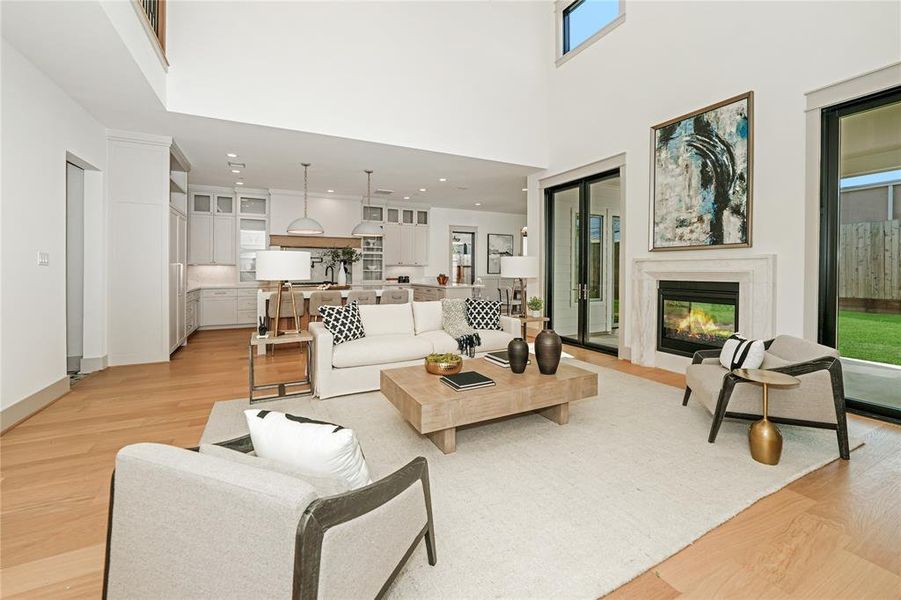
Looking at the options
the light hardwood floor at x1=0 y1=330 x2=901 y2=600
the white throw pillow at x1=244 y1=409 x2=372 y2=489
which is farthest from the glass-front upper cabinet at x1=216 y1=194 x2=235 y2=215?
the white throw pillow at x1=244 y1=409 x2=372 y2=489

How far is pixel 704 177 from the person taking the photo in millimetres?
4391

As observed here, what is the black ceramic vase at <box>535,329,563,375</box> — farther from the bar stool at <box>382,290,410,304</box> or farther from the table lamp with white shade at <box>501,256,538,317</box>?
the bar stool at <box>382,290,410,304</box>

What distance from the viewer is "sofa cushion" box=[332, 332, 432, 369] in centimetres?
379

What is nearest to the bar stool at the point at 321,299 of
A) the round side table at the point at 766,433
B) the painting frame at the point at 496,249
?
the round side table at the point at 766,433

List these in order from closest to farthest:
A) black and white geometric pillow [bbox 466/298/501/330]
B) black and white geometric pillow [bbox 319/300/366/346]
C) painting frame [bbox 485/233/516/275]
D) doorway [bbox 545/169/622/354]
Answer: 1. black and white geometric pillow [bbox 319/300/366/346]
2. black and white geometric pillow [bbox 466/298/501/330]
3. doorway [bbox 545/169/622/354]
4. painting frame [bbox 485/233/516/275]

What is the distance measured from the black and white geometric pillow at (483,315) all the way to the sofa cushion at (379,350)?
2.62 feet

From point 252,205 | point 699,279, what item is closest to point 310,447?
point 699,279

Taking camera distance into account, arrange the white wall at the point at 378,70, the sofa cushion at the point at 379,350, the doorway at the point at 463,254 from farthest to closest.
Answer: the doorway at the point at 463,254
the white wall at the point at 378,70
the sofa cushion at the point at 379,350

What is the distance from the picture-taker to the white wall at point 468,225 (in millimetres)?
10430

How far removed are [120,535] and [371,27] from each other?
5.80 metres

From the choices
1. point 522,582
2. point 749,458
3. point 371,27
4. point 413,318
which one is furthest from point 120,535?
point 371,27

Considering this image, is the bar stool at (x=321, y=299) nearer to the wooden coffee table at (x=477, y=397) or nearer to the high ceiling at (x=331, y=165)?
the high ceiling at (x=331, y=165)

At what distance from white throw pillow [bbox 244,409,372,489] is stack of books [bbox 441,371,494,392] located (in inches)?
56.9

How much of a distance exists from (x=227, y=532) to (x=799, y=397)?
3214mm
